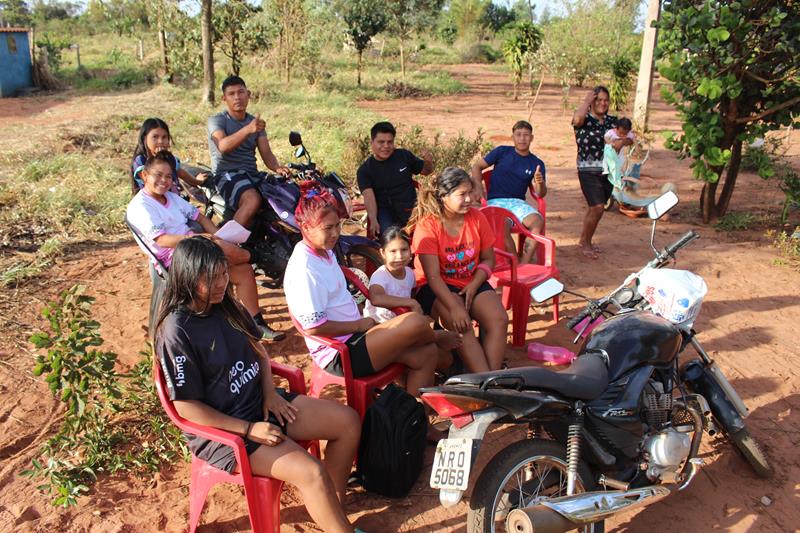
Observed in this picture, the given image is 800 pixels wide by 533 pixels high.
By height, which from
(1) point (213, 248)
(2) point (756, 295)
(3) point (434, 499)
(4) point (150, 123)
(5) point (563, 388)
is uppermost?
(4) point (150, 123)

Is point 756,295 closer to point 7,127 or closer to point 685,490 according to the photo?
point 685,490

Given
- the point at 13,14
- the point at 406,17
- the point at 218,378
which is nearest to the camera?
the point at 218,378

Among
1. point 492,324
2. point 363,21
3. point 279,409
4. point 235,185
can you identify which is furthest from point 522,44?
point 279,409

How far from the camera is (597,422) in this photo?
8.50ft

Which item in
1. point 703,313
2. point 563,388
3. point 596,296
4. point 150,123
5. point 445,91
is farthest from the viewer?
point 445,91

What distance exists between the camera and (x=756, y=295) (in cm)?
535

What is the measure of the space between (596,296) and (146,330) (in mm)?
3737

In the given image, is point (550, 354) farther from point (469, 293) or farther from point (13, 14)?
point (13, 14)

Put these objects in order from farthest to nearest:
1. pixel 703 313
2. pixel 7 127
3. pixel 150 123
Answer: pixel 7 127 → pixel 703 313 → pixel 150 123

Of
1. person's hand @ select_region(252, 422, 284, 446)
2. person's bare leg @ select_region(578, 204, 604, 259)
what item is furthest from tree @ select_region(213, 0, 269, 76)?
person's hand @ select_region(252, 422, 284, 446)

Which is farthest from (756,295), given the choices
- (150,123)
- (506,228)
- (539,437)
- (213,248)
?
(150,123)

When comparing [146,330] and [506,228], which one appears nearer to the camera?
[146,330]

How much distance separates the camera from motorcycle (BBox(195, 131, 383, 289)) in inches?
186

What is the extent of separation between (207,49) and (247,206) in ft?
36.6
